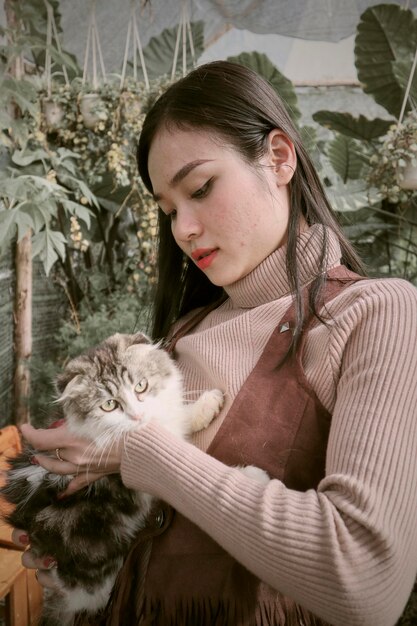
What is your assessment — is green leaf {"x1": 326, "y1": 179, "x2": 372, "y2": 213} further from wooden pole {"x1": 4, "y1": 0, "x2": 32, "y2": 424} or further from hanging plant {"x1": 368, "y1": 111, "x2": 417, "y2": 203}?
wooden pole {"x1": 4, "y1": 0, "x2": 32, "y2": 424}

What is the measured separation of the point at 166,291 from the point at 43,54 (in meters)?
2.42

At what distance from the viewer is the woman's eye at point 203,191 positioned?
121 cm

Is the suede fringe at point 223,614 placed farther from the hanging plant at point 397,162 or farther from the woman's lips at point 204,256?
the hanging plant at point 397,162

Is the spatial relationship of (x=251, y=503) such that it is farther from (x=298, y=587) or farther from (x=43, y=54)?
(x=43, y=54)

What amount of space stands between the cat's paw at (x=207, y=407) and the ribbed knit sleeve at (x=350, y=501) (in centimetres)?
26

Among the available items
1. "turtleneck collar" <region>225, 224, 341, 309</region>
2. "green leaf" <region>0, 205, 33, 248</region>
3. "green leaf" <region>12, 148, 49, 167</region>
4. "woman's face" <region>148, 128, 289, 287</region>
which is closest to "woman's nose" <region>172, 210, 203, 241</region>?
"woman's face" <region>148, 128, 289, 287</region>

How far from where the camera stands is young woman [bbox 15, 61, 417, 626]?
769mm

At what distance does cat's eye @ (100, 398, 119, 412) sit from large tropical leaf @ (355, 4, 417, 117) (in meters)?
2.76

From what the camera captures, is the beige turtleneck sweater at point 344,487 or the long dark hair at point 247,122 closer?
the beige turtleneck sweater at point 344,487

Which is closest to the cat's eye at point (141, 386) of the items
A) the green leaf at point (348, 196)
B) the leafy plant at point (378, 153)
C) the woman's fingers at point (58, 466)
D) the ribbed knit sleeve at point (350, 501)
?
the woman's fingers at point (58, 466)

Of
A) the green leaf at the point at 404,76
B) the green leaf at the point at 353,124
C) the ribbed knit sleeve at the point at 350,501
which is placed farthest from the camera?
the green leaf at the point at 353,124

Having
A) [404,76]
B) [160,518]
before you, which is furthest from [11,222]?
[404,76]

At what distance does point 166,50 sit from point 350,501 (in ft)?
11.2

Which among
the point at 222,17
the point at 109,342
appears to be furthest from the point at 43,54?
the point at 109,342
